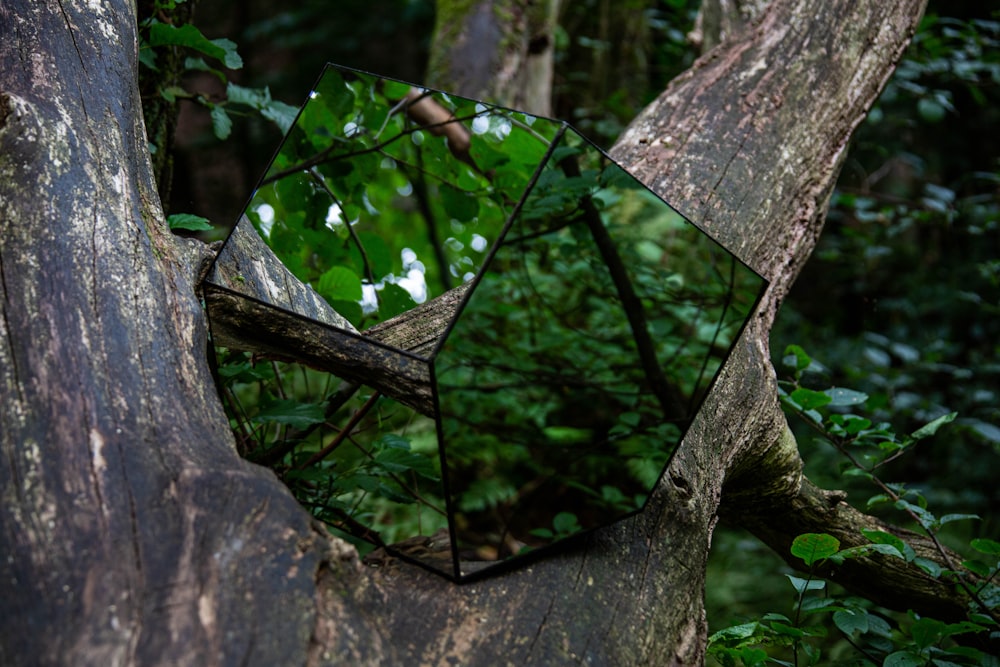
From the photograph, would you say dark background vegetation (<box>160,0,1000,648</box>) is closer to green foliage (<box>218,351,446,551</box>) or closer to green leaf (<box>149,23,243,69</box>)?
green foliage (<box>218,351,446,551</box>)

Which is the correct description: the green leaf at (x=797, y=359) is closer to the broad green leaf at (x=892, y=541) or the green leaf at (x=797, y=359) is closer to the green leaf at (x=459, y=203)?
the broad green leaf at (x=892, y=541)

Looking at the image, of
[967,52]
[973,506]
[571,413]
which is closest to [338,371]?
[571,413]

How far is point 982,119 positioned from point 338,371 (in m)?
4.62

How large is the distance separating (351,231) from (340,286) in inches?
10.2

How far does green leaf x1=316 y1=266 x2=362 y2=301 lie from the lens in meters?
0.89

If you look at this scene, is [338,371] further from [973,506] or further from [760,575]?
[973,506]

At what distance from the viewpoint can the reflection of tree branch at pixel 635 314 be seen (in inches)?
46.1

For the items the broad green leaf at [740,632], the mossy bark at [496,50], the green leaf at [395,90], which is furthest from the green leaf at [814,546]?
the mossy bark at [496,50]

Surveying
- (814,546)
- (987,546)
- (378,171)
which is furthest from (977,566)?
(378,171)

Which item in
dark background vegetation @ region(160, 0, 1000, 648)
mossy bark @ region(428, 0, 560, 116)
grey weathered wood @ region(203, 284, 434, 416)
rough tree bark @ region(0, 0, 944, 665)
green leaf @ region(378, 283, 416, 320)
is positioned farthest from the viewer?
mossy bark @ region(428, 0, 560, 116)

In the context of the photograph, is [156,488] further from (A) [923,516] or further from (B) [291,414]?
(A) [923,516]

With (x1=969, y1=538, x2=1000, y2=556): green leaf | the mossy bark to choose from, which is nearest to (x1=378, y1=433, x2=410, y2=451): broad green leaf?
(x1=969, y1=538, x2=1000, y2=556): green leaf

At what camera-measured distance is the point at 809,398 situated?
48.0 inches

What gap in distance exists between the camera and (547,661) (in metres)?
0.76
